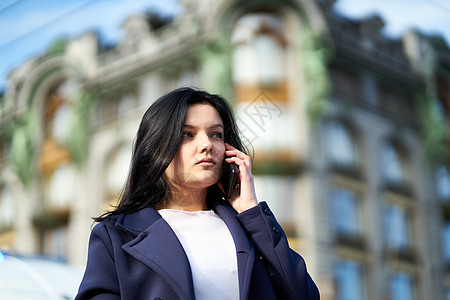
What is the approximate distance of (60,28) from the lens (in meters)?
14.0

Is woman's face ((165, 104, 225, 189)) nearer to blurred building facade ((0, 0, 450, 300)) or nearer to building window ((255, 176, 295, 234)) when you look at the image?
blurred building facade ((0, 0, 450, 300))

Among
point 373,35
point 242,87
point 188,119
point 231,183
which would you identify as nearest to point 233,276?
point 231,183

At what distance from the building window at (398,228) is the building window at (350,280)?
95cm

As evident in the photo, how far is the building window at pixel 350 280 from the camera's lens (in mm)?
13789

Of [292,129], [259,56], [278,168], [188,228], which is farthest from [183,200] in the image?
[259,56]

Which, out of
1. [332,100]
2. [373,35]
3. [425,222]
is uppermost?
[373,35]

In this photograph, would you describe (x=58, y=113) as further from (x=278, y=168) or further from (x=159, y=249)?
(x=159, y=249)

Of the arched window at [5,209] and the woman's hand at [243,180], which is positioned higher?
the arched window at [5,209]

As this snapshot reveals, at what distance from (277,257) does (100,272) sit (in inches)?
16.3

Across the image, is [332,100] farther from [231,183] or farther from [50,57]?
[231,183]

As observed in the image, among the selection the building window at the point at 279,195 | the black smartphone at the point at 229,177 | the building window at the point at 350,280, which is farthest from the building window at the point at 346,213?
the black smartphone at the point at 229,177

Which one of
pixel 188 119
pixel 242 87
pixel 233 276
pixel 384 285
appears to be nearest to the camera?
pixel 233 276

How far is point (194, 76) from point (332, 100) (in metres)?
2.89

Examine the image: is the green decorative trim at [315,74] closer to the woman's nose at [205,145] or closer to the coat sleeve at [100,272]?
the woman's nose at [205,145]
